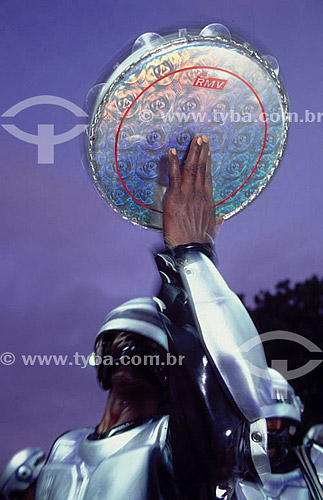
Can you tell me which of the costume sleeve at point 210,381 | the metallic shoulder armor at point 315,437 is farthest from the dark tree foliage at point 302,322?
the costume sleeve at point 210,381

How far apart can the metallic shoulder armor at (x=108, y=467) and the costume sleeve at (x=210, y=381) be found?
0.17 metres

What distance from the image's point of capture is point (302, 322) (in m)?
5.47

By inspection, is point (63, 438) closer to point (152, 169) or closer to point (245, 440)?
point (245, 440)

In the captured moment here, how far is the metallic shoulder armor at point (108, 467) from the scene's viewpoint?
147 cm

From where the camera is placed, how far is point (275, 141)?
1554mm

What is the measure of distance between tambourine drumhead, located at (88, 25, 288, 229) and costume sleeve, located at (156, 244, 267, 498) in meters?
0.29

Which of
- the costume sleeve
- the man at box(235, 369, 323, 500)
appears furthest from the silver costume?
the man at box(235, 369, 323, 500)

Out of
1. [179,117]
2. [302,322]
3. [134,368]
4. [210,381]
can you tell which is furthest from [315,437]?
[302,322]

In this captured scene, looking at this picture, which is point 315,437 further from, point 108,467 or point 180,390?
point 180,390

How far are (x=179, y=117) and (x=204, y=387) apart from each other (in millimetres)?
635

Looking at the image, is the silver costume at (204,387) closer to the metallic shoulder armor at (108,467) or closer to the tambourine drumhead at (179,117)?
the metallic shoulder armor at (108,467)

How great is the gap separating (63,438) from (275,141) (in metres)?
1.05

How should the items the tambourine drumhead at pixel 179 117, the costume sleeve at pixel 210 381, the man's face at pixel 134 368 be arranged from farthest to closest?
the man's face at pixel 134 368, the tambourine drumhead at pixel 179 117, the costume sleeve at pixel 210 381

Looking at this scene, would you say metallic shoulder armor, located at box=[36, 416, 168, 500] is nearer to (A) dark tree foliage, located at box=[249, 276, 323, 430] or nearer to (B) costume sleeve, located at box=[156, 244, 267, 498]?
(B) costume sleeve, located at box=[156, 244, 267, 498]
